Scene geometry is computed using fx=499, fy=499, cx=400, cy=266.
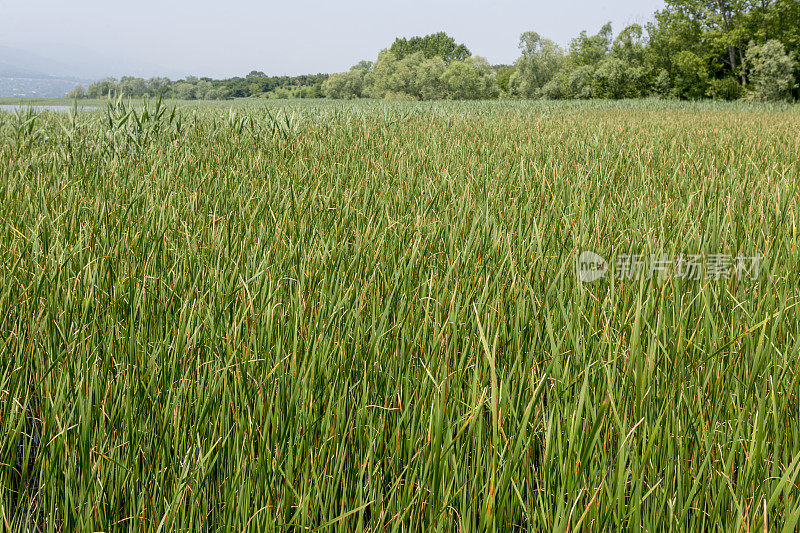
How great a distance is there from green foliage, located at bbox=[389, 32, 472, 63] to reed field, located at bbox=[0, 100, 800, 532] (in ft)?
288

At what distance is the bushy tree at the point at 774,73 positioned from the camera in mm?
24766

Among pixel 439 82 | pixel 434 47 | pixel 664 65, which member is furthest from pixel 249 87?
pixel 664 65

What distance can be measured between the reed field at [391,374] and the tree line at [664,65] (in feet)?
60.4

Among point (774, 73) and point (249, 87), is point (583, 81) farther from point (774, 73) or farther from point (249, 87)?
point (249, 87)

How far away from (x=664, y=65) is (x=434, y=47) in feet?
186

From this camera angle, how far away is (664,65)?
35375 mm

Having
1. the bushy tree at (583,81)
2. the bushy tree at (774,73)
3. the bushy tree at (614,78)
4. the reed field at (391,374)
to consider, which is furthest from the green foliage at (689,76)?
the reed field at (391,374)

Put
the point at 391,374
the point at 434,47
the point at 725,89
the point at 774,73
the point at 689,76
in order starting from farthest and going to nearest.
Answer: the point at 434,47, the point at 689,76, the point at 725,89, the point at 774,73, the point at 391,374

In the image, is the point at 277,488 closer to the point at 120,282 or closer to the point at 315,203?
the point at 120,282

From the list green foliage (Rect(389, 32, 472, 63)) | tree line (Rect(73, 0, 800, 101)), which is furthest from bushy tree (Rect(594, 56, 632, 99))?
green foliage (Rect(389, 32, 472, 63))

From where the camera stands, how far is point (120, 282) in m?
1.59

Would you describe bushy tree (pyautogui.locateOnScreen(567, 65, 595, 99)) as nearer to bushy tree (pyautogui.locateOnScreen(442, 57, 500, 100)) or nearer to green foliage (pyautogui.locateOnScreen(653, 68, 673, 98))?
green foliage (pyautogui.locateOnScreen(653, 68, 673, 98))

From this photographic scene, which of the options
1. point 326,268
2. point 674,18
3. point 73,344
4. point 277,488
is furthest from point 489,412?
point 674,18

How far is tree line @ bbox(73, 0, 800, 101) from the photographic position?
28344mm
